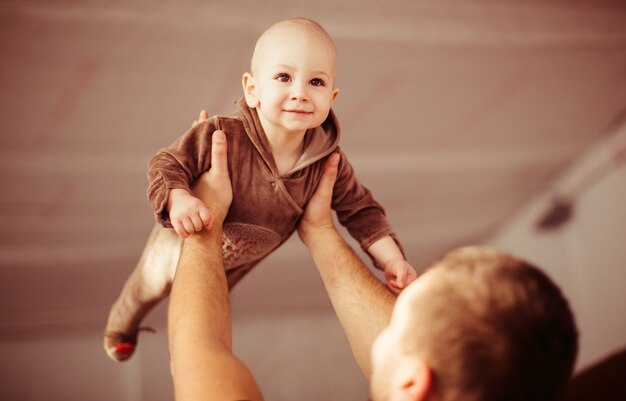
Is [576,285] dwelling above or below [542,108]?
below

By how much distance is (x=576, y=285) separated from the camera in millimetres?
2971

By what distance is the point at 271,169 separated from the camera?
92cm

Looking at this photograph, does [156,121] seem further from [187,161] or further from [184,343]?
[184,343]

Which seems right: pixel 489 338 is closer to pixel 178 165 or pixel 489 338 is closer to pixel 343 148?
pixel 178 165

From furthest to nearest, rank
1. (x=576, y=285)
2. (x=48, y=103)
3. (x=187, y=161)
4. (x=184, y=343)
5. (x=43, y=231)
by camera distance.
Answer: (x=576, y=285) < (x=43, y=231) < (x=48, y=103) < (x=187, y=161) < (x=184, y=343)

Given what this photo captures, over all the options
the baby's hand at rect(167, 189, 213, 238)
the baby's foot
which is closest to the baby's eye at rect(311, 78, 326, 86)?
the baby's hand at rect(167, 189, 213, 238)

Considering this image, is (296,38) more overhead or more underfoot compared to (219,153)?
more overhead

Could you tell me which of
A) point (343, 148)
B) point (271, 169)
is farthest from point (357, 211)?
point (343, 148)

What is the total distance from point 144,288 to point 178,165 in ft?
0.99

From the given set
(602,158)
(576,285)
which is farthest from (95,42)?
(576,285)

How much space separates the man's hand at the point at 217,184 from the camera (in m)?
0.89

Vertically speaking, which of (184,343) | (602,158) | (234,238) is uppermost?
(602,158)

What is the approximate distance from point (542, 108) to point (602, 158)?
592mm

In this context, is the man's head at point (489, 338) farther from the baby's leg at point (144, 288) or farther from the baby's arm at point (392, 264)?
the baby's leg at point (144, 288)
